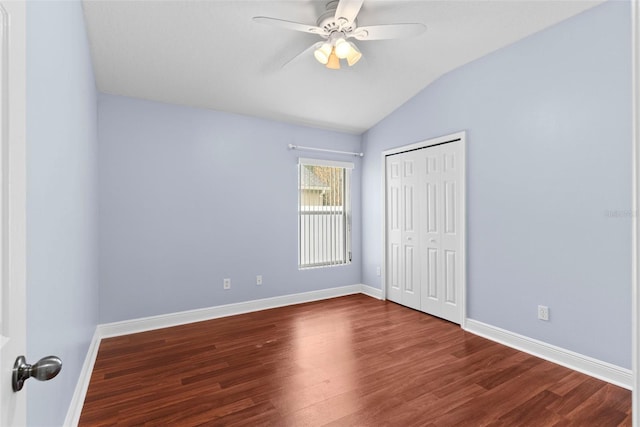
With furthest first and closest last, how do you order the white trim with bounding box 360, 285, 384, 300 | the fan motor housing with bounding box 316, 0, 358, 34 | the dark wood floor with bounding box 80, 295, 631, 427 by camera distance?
1. the white trim with bounding box 360, 285, 384, 300
2. the fan motor housing with bounding box 316, 0, 358, 34
3. the dark wood floor with bounding box 80, 295, 631, 427

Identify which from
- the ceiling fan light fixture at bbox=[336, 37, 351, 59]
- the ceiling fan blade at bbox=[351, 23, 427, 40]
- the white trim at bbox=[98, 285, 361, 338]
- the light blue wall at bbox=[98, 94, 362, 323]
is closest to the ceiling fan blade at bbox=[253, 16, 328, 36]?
the ceiling fan light fixture at bbox=[336, 37, 351, 59]

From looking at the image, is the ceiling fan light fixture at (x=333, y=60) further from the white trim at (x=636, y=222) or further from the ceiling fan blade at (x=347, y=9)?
the white trim at (x=636, y=222)

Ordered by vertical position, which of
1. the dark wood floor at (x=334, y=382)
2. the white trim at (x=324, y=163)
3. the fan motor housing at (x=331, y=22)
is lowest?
the dark wood floor at (x=334, y=382)

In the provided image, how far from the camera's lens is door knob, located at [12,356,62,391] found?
0.62m

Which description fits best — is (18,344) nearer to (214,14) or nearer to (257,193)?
(214,14)

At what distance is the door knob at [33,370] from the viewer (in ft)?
2.03

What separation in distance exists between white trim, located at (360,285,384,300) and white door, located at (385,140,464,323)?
0.14m

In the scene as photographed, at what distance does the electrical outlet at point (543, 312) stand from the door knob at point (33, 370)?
3.29 metres

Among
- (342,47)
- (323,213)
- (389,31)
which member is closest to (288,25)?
(342,47)

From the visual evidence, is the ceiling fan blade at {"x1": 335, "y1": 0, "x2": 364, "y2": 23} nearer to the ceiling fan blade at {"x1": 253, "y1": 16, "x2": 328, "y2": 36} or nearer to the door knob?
the ceiling fan blade at {"x1": 253, "y1": 16, "x2": 328, "y2": 36}

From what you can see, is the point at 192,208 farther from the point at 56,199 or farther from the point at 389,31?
the point at 389,31

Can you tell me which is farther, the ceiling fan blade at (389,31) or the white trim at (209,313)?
the white trim at (209,313)

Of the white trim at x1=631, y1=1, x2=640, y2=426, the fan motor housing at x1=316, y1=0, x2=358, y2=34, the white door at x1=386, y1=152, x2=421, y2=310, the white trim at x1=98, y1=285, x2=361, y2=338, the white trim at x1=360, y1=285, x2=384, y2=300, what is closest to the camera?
the white trim at x1=631, y1=1, x2=640, y2=426

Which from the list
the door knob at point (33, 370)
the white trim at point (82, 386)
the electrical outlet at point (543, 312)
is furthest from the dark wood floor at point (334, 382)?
the door knob at point (33, 370)
